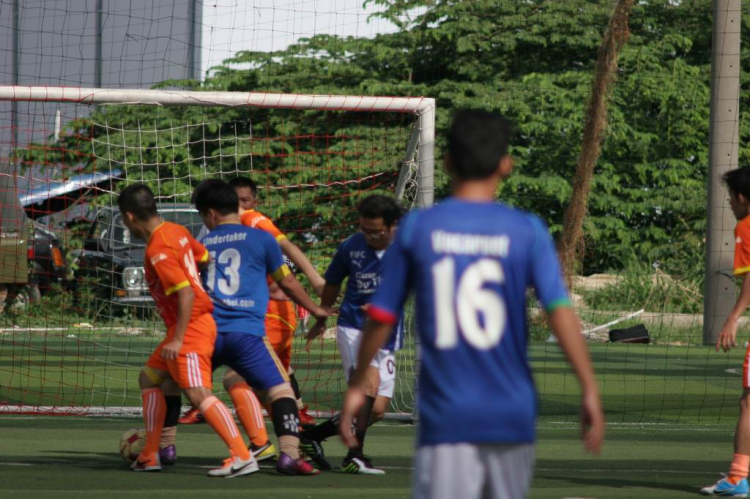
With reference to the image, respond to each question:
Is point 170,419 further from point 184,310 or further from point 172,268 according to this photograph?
point 172,268

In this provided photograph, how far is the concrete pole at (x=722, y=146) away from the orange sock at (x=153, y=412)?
823 cm

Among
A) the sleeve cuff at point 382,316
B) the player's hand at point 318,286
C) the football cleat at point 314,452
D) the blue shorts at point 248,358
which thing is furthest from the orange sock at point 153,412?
the sleeve cuff at point 382,316

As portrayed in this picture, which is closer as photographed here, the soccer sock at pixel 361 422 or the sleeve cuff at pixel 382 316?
the sleeve cuff at pixel 382 316

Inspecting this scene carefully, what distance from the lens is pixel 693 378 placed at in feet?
44.1

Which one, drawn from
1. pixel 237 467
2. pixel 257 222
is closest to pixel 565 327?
pixel 237 467

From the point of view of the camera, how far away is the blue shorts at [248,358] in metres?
6.57

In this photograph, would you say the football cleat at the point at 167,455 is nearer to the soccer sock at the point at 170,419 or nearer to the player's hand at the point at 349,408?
the soccer sock at the point at 170,419

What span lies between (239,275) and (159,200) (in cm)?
1205

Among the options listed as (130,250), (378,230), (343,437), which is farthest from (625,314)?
(343,437)

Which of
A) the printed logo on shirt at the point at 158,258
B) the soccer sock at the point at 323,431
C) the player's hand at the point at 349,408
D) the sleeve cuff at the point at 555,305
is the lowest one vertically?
the soccer sock at the point at 323,431

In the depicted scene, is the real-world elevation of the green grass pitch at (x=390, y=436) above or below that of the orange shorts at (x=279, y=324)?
below

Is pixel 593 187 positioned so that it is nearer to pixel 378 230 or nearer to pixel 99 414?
pixel 99 414

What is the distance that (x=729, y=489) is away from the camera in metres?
6.04

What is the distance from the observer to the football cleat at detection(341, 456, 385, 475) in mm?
6777
